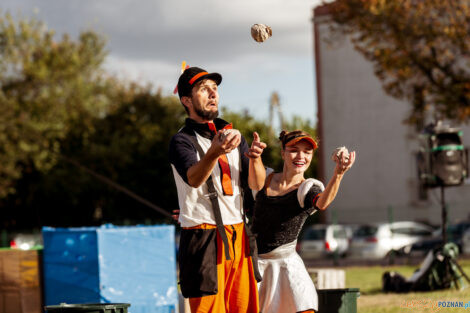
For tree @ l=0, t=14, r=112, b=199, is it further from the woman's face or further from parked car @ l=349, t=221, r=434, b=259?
the woman's face

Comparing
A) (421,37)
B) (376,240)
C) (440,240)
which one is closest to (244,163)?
(421,37)

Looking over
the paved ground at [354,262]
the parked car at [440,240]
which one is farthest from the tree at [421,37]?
the parked car at [440,240]

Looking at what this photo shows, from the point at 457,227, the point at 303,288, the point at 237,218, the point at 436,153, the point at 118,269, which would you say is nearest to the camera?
the point at 237,218

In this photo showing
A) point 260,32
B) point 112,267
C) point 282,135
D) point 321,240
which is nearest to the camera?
point 260,32

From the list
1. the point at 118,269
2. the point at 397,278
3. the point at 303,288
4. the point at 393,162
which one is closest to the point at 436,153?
the point at 397,278

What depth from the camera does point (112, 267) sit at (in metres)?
8.07

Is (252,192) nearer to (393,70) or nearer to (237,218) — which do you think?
(237,218)

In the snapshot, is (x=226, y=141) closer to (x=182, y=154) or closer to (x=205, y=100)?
(x=182, y=154)

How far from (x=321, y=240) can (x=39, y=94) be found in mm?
19413

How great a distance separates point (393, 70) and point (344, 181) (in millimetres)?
20732

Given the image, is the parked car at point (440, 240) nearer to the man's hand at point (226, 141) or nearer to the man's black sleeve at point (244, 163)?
the man's black sleeve at point (244, 163)

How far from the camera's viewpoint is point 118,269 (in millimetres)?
8086

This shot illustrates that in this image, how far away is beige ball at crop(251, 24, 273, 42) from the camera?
5.00 meters

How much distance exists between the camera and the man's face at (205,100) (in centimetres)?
472
